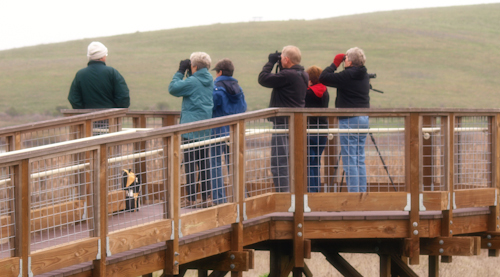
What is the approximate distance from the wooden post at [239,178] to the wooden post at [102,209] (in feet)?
5.36

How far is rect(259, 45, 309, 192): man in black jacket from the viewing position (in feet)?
26.1

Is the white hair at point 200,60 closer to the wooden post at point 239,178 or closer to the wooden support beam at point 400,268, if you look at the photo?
the wooden post at point 239,178

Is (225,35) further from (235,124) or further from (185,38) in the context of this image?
(235,124)

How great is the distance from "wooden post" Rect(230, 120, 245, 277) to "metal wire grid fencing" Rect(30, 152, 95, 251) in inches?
52.9

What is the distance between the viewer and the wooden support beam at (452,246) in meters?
8.32

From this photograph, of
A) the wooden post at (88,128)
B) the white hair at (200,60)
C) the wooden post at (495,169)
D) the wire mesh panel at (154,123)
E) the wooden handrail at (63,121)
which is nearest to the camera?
the wooden handrail at (63,121)

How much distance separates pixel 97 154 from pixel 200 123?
116cm

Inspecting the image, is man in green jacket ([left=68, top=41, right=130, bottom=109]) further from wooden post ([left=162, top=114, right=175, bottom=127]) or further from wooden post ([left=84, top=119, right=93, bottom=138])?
wooden post ([left=162, top=114, right=175, bottom=127])

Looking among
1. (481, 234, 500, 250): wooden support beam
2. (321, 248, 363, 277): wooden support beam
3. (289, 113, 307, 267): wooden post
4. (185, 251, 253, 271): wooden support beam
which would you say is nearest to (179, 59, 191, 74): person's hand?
(289, 113, 307, 267): wooden post

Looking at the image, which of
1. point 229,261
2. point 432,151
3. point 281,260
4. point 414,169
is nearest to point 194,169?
point 229,261

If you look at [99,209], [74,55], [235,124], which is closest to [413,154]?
[235,124]

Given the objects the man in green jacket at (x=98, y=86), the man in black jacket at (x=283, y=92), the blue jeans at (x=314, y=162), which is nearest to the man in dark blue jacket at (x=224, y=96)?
the man in black jacket at (x=283, y=92)

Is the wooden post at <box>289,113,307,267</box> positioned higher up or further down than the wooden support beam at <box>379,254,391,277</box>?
higher up

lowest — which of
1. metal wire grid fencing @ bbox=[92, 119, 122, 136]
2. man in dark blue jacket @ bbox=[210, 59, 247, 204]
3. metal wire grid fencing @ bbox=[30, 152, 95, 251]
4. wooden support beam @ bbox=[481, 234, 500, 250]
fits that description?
wooden support beam @ bbox=[481, 234, 500, 250]
